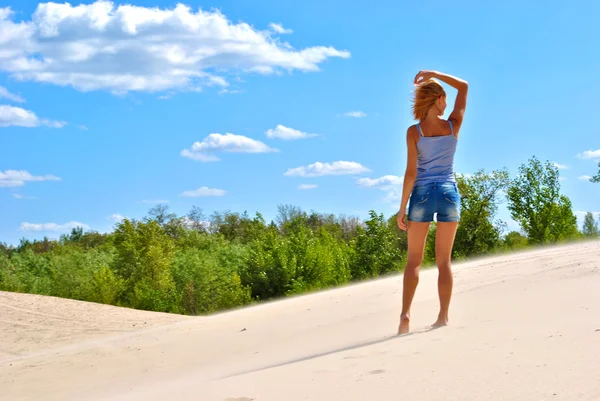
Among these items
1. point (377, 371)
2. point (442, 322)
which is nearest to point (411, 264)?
point (442, 322)

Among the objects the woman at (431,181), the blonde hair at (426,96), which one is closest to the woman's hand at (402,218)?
the woman at (431,181)

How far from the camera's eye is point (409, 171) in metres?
6.24

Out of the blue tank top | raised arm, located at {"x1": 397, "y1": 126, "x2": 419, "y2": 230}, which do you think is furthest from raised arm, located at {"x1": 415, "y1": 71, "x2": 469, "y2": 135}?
raised arm, located at {"x1": 397, "y1": 126, "x2": 419, "y2": 230}

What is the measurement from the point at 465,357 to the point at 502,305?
2.53 m

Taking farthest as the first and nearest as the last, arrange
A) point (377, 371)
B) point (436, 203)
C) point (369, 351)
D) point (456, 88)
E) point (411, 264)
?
1. point (456, 88)
2. point (411, 264)
3. point (436, 203)
4. point (369, 351)
5. point (377, 371)

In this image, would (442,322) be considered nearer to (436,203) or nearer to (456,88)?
(436,203)

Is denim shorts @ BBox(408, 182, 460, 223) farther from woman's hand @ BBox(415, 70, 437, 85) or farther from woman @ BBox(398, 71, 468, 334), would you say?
woman's hand @ BBox(415, 70, 437, 85)

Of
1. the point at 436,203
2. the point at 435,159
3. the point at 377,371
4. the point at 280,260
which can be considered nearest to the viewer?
the point at 377,371

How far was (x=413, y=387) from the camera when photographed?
13.4ft

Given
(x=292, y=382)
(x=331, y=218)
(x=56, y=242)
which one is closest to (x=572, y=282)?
(x=292, y=382)

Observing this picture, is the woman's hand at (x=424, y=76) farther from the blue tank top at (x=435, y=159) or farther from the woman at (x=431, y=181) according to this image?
the blue tank top at (x=435, y=159)

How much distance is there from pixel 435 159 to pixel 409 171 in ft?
0.83

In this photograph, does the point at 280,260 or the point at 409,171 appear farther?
the point at 280,260

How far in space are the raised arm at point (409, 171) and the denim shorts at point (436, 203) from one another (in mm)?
96
